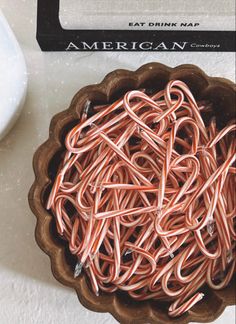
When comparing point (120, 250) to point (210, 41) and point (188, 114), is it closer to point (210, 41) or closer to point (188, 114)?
point (188, 114)

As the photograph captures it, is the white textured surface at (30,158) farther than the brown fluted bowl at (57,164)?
Yes

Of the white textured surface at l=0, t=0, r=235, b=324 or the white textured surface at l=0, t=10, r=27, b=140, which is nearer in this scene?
A: the white textured surface at l=0, t=10, r=27, b=140

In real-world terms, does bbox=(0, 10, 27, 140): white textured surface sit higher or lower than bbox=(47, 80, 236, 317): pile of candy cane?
higher

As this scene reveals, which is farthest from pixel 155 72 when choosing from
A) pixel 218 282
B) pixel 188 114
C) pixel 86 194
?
pixel 218 282

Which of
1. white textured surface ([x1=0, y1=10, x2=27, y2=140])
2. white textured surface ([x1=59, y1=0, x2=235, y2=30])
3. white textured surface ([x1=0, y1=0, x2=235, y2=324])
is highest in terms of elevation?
white textured surface ([x1=59, y1=0, x2=235, y2=30])

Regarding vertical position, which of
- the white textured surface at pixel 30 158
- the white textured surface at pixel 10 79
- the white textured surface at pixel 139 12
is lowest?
the white textured surface at pixel 30 158

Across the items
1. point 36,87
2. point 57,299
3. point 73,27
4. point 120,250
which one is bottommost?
point 57,299
